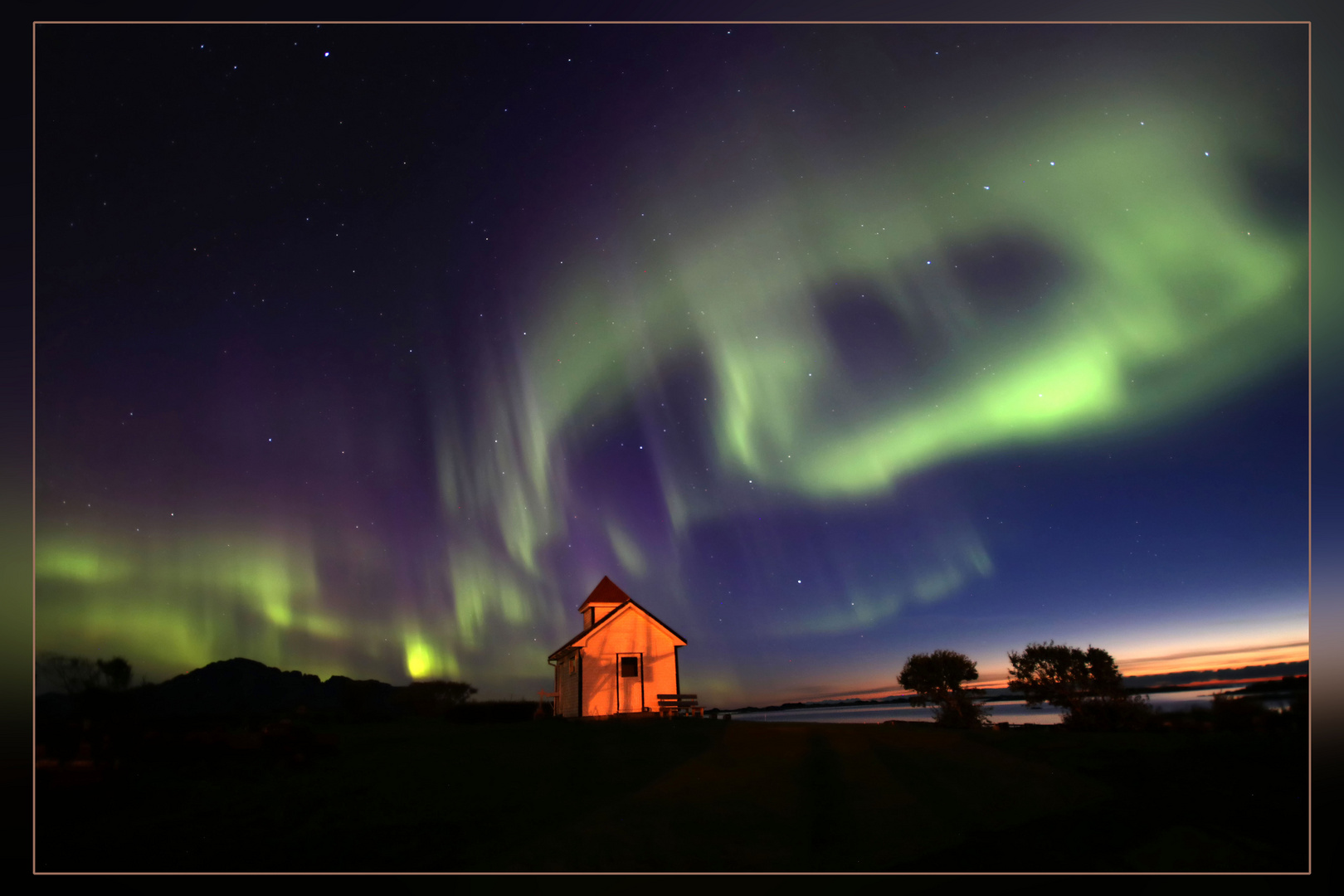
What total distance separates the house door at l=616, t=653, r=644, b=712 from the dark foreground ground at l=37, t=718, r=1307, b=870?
9.98 meters

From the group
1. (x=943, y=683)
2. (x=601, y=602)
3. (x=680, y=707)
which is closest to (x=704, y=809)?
(x=680, y=707)

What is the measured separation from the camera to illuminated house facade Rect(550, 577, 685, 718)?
2989 cm

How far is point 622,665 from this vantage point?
30312 millimetres

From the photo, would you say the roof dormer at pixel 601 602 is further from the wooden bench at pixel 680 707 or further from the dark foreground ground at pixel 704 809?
the dark foreground ground at pixel 704 809

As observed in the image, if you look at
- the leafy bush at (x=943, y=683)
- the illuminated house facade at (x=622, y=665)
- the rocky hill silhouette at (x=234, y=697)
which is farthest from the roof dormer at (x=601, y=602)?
the leafy bush at (x=943, y=683)

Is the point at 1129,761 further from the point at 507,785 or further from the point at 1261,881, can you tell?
the point at 507,785

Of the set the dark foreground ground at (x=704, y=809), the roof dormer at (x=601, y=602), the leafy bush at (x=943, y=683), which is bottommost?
the leafy bush at (x=943, y=683)

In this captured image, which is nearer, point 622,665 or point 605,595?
point 622,665

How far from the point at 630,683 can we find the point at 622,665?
2.44 feet

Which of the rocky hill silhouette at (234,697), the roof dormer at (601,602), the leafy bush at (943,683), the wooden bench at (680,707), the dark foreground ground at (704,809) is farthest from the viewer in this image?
the roof dormer at (601,602)

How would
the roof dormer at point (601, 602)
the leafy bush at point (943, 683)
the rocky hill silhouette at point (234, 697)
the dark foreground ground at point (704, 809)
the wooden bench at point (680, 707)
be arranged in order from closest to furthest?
1. the dark foreground ground at point (704, 809)
2. the rocky hill silhouette at point (234, 697)
3. the wooden bench at point (680, 707)
4. the leafy bush at point (943, 683)
5. the roof dormer at point (601, 602)

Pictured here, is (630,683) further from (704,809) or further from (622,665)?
(704,809)

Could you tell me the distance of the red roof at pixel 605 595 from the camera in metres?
35.2

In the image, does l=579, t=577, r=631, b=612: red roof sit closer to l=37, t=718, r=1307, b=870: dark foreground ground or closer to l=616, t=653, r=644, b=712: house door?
l=616, t=653, r=644, b=712: house door
